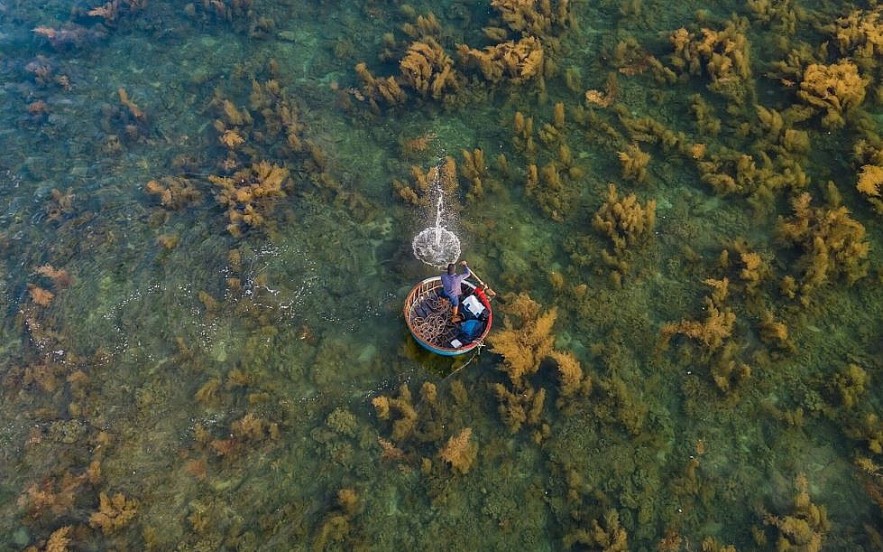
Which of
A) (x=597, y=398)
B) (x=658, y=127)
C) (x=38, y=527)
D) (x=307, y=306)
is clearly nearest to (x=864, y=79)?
(x=658, y=127)

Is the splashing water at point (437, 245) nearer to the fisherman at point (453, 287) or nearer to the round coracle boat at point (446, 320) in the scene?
the round coracle boat at point (446, 320)

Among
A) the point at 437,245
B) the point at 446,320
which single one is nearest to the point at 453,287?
the point at 446,320

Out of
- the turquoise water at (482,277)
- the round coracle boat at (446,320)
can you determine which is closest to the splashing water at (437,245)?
the turquoise water at (482,277)

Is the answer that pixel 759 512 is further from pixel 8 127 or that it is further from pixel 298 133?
pixel 8 127

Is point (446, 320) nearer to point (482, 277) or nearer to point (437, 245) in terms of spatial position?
point (482, 277)

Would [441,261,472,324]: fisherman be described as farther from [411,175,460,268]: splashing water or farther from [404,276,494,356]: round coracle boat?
[411,175,460,268]: splashing water

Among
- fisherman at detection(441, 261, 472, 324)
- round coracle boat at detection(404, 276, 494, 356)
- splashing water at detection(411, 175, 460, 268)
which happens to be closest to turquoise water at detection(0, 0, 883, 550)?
splashing water at detection(411, 175, 460, 268)
